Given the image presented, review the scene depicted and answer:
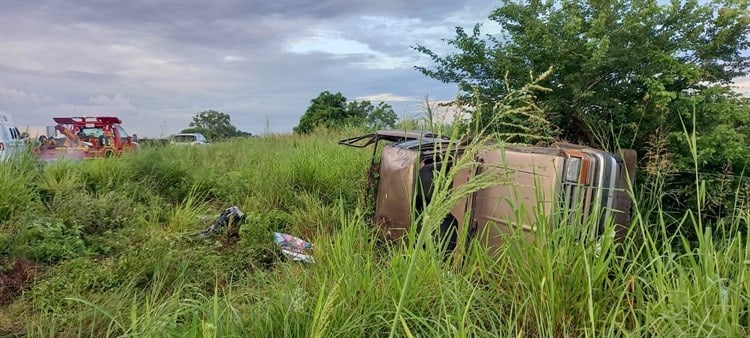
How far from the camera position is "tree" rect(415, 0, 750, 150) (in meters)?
3.60

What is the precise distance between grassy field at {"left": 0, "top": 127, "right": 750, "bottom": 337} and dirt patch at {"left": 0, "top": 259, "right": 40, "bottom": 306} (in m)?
0.01

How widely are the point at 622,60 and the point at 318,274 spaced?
121 inches

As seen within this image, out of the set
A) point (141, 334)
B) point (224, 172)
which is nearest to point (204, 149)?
point (224, 172)

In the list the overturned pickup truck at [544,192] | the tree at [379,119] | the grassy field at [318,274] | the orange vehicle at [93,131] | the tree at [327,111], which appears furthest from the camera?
the tree at [327,111]

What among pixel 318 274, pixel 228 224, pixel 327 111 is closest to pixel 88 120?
pixel 327 111

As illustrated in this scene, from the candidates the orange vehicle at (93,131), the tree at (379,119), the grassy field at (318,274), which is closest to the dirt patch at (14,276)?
the grassy field at (318,274)

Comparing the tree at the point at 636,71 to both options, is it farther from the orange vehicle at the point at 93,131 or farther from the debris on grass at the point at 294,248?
the orange vehicle at the point at 93,131

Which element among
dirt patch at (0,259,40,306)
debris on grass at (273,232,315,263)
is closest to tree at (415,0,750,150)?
debris on grass at (273,232,315,263)

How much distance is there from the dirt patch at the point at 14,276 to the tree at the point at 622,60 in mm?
3465

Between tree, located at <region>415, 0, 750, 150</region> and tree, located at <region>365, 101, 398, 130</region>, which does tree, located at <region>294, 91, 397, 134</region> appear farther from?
tree, located at <region>415, 0, 750, 150</region>

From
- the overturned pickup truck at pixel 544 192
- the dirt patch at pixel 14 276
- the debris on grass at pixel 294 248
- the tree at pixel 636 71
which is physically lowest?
Result: the dirt patch at pixel 14 276

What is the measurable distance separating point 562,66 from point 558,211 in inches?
91.6

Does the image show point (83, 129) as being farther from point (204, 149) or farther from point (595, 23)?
point (595, 23)

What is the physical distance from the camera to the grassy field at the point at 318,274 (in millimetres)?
1599
